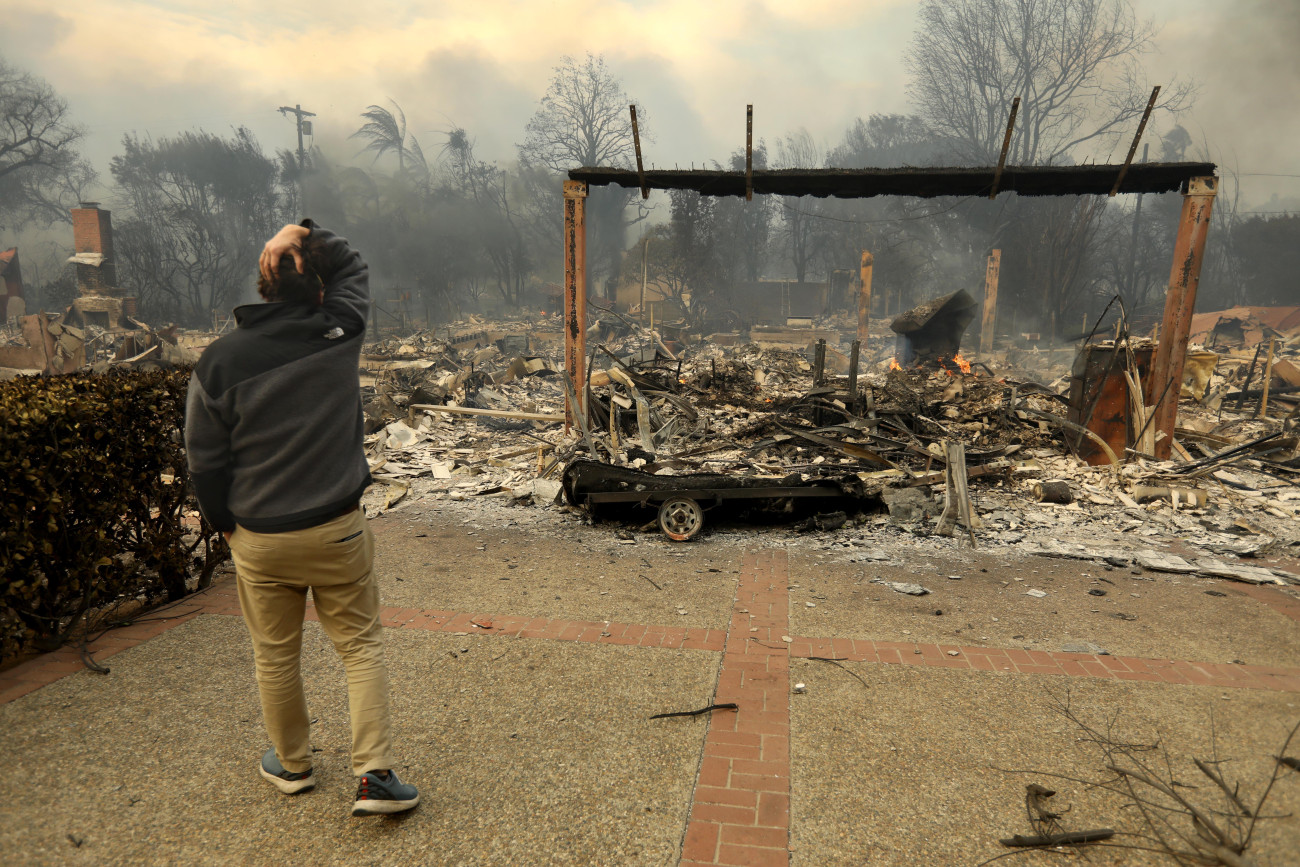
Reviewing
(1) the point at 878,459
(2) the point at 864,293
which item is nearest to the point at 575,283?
(1) the point at 878,459

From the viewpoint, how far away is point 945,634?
4.18 metres

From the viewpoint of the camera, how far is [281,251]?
7.88ft

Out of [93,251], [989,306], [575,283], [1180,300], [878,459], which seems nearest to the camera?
[878,459]

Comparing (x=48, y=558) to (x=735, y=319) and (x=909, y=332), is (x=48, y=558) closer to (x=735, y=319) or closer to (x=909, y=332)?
(x=909, y=332)

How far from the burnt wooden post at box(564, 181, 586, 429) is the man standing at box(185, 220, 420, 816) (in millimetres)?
6558

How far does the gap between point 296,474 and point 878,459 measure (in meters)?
6.70

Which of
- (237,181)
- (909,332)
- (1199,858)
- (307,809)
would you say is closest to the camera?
(1199,858)

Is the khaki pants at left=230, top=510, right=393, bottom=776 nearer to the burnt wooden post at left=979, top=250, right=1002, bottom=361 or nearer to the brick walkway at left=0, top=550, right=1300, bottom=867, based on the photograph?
the brick walkway at left=0, top=550, right=1300, bottom=867

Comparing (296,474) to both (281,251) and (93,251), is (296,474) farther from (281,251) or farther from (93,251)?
(93,251)

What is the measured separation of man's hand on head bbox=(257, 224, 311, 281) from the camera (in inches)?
93.6

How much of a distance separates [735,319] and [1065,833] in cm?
3386

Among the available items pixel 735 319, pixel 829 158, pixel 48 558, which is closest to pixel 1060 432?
pixel 48 558

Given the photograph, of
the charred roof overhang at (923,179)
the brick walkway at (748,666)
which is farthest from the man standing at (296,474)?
the charred roof overhang at (923,179)

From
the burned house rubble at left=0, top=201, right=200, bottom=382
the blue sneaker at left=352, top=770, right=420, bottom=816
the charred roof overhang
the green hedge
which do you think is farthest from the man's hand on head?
the burned house rubble at left=0, top=201, right=200, bottom=382
